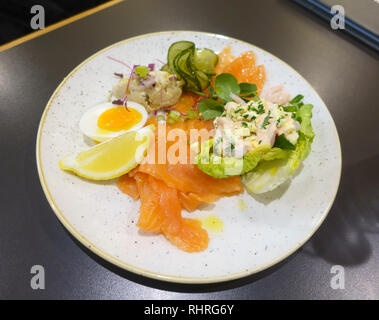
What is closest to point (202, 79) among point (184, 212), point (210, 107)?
point (210, 107)

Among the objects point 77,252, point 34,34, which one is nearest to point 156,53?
point 34,34

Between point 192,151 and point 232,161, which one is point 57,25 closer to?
point 192,151

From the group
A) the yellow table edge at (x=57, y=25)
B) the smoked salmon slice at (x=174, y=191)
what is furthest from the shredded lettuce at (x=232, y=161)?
the yellow table edge at (x=57, y=25)

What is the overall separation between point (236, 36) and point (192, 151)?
1973mm

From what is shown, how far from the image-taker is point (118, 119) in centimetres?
239

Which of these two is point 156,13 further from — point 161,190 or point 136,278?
point 136,278

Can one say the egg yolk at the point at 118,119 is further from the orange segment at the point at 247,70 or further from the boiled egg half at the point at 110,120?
the orange segment at the point at 247,70

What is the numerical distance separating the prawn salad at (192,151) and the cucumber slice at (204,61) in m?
0.20

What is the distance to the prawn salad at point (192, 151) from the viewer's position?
6.71 feet

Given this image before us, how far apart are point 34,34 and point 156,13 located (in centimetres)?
135

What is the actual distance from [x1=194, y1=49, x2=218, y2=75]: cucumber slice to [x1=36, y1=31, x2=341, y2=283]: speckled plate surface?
2.48 feet

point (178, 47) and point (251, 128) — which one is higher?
point (178, 47)

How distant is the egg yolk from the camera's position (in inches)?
92.5

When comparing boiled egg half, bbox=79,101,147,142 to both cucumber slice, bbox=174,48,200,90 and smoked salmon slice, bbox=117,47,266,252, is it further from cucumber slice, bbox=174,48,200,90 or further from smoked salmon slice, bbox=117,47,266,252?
cucumber slice, bbox=174,48,200,90
